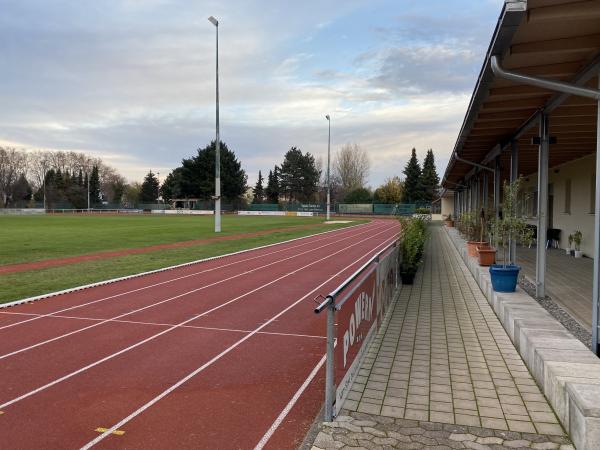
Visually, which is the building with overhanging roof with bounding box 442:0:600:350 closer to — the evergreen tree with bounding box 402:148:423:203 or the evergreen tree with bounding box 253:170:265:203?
the evergreen tree with bounding box 402:148:423:203

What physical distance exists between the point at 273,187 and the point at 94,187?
4392cm

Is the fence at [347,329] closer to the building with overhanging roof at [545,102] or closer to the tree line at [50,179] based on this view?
the building with overhanging roof at [545,102]

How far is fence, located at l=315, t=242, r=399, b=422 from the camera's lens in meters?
4.15

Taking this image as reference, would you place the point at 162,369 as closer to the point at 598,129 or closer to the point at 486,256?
the point at 598,129

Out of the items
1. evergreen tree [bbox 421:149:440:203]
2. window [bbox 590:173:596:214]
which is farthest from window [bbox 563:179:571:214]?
evergreen tree [bbox 421:149:440:203]

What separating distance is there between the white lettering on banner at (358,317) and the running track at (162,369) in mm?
654

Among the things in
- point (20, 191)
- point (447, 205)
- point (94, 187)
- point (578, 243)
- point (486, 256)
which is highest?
point (94, 187)

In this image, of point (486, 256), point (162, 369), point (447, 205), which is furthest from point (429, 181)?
point (162, 369)

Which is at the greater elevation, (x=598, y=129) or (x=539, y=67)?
(x=539, y=67)

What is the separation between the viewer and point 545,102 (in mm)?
8195

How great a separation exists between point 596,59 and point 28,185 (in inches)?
4794

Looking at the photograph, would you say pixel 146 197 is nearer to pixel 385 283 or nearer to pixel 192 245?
pixel 192 245

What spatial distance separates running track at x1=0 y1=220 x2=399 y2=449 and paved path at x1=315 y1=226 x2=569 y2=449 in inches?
25.0

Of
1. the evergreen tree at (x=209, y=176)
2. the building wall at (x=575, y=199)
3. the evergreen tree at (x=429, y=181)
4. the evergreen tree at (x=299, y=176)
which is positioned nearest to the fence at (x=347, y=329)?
the building wall at (x=575, y=199)
